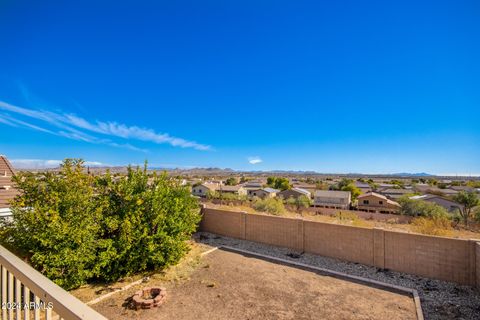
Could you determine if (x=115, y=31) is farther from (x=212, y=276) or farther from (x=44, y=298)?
(x=44, y=298)

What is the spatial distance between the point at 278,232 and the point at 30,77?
14.1m

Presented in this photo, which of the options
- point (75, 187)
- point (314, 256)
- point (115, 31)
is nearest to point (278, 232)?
point (314, 256)

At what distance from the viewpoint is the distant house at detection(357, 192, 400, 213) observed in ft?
104

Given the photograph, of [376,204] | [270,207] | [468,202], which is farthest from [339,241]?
[376,204]

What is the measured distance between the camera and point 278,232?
407 inches

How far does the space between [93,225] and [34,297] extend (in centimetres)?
578

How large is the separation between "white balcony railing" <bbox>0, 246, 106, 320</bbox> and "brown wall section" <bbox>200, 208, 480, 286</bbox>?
8967mm

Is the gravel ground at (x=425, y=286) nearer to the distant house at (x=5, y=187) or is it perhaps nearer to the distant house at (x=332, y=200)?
the distant house at (x=5, y=187)

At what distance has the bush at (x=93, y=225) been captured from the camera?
5.74 meters

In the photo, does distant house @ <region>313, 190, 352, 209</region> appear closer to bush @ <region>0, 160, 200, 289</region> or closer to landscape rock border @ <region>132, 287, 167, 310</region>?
bush @ <region>0, 160, 200, 289</region>

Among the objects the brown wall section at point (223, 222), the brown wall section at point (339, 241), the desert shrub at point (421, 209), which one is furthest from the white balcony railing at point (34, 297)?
the desert shrub at point (421, 209)

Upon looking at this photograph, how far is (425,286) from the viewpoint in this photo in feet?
22.6

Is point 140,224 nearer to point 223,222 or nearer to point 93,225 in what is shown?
point 93,225

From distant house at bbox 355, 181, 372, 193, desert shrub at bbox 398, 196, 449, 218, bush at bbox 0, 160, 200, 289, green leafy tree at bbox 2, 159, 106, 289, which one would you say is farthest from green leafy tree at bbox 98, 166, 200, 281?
distant house at bbox 355, 181, 372, 193
